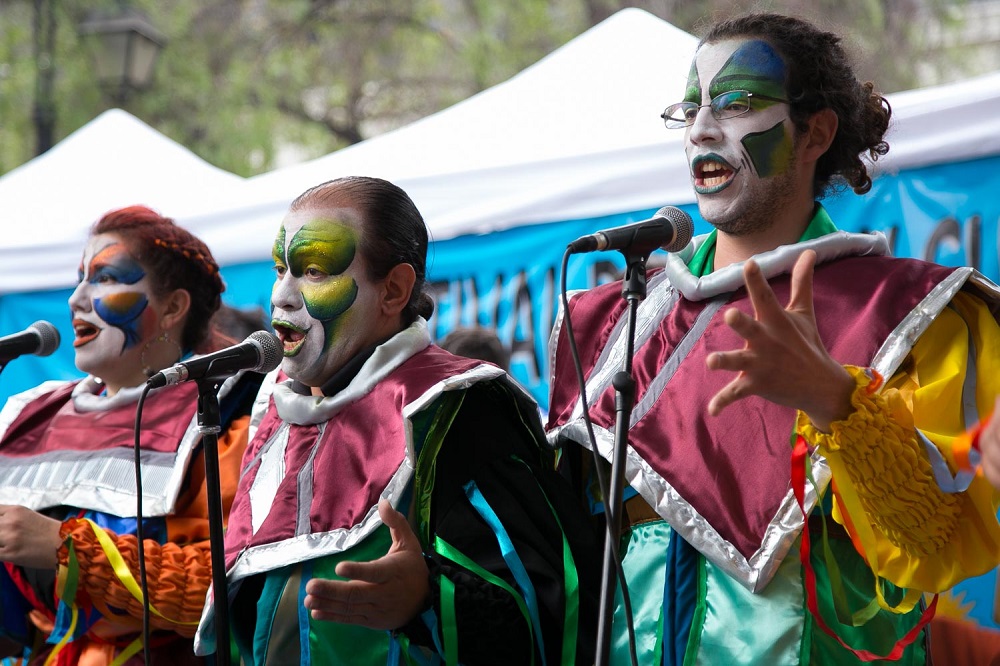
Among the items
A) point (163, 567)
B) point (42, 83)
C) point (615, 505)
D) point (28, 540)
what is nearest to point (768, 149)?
point (615, 505)

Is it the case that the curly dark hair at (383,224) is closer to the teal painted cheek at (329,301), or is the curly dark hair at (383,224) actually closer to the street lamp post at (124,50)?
the teal painted cheek at (329,301)

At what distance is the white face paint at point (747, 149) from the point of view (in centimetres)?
237

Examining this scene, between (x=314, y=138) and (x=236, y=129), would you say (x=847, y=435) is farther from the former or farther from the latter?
(x=314, y=138)

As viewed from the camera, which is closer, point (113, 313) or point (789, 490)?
point (789, 490)

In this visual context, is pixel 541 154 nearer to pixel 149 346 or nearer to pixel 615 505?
pixel 149 346

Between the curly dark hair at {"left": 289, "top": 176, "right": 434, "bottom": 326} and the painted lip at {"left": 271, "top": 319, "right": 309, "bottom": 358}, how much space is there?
8.4 inches

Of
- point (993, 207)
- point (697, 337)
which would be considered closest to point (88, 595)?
point (697, 337)

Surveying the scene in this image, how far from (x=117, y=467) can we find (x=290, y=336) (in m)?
0.88

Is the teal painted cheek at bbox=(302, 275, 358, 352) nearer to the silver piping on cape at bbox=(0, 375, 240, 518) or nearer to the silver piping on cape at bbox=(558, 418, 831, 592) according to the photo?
the silver piping on cape at bbox=(0, 375, 240, 518)

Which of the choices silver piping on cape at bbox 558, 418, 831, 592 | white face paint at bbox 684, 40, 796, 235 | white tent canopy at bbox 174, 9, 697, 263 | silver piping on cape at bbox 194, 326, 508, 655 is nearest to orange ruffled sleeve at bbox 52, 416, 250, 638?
silver piping on cape at bbox 194, 326, 508, 655

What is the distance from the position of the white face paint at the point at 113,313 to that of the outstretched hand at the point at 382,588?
1.42m

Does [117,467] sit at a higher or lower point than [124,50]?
lower

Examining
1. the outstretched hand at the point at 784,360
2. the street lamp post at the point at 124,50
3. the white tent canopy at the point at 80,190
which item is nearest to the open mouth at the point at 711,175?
the outstretched hand at the point at 784,360

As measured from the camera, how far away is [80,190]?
645 centimetres
